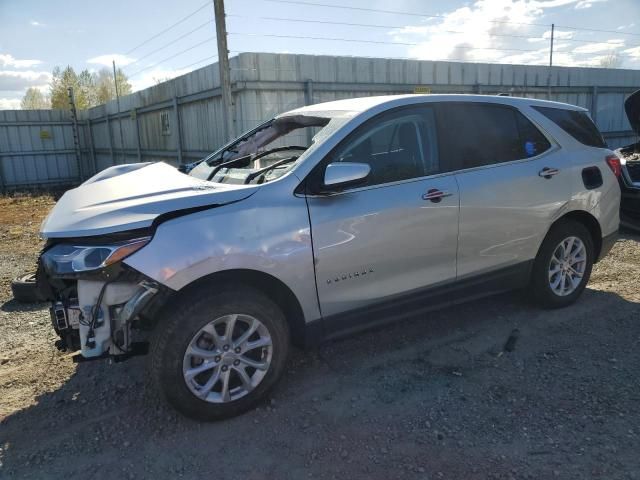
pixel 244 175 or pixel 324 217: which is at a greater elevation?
pixel 244 175

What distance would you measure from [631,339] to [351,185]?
261cm

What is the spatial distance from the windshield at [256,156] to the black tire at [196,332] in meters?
0.85

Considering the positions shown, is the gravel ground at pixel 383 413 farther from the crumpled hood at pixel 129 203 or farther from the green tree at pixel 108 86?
the green tree at pixel 108 86

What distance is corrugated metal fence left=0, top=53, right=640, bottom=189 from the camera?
9.77 metres

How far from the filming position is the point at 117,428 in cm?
296

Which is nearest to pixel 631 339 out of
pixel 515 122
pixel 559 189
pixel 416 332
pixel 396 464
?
pixel 559 189

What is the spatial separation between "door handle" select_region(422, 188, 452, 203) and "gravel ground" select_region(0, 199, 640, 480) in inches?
46.4

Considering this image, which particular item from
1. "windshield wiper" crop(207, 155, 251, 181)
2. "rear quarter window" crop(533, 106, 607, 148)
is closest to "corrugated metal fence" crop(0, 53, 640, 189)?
"windshield wiper" crop(207, 155, 251, 181)

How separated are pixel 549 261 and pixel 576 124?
1.26 metres

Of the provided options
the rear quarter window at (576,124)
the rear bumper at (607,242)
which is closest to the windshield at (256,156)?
the rear quarter window at (576,124)

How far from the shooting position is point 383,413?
9.87 ft

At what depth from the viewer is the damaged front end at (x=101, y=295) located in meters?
2.67

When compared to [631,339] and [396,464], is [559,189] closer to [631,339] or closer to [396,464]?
[631,339]

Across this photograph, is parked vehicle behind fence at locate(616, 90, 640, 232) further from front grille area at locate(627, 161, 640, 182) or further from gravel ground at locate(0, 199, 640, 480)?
gravel ground at locate(0, 199, 640, 480)
